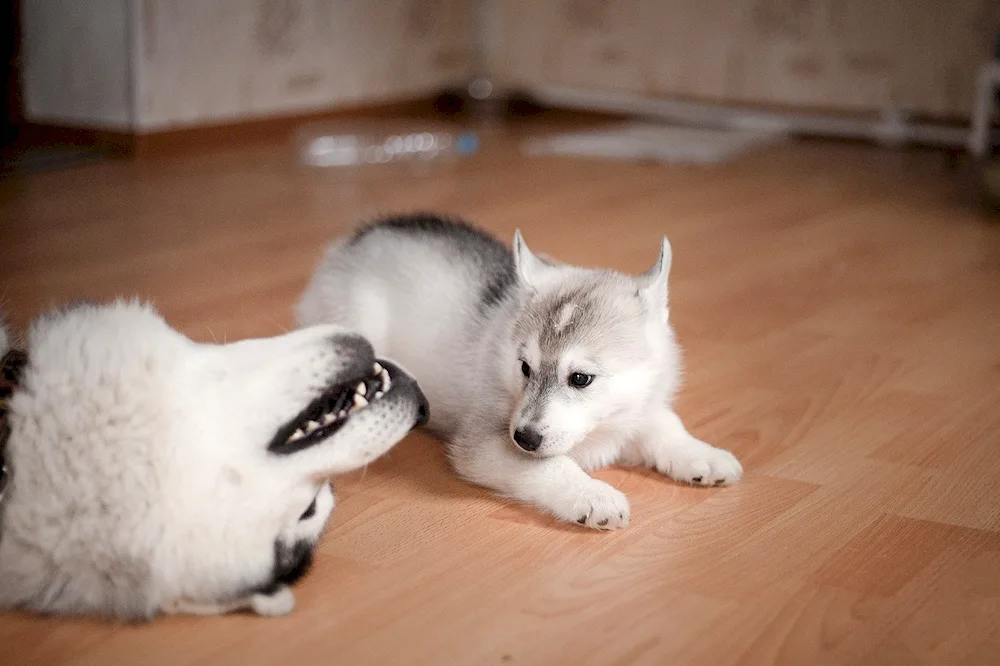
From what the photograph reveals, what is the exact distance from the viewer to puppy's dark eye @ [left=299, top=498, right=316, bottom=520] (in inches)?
59.8

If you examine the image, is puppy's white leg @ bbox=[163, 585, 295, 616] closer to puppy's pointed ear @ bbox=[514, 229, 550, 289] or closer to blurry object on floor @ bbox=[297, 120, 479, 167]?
puppy's pointed ear @ bbox=[514, 229, 550, 289]

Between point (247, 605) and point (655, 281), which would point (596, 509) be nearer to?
point (655, 281)

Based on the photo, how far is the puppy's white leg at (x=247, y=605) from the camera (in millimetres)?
1435

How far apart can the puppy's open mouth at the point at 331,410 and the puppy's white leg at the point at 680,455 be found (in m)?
0.57

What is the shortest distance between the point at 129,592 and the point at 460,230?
1227 millimetres

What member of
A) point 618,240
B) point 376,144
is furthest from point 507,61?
point 618,240

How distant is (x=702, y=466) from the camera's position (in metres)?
1.96

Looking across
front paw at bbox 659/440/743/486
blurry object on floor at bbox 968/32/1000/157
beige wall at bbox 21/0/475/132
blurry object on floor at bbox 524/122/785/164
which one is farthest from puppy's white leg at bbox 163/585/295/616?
blurry object on floor at bbox 968/32/1000/157

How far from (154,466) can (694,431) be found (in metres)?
1.15

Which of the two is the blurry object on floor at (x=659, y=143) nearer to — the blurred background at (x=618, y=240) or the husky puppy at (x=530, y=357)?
the blurred background at (x=618, y=240)

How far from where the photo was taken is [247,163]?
485cm

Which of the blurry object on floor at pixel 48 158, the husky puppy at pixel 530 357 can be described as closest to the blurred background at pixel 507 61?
the blurry object on floor at pixel 48 158

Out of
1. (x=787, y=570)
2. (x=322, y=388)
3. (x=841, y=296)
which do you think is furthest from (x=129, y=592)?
(x=841, y=296)

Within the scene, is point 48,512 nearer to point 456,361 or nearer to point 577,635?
point 577,635
